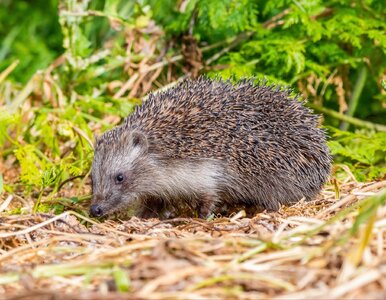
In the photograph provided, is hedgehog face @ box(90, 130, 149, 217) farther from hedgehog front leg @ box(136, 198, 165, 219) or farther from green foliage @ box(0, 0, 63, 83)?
green foliage @ box(0, 0, 63, 83)

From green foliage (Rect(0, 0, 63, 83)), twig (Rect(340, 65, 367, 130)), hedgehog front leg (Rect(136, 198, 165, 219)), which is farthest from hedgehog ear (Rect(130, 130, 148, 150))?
green foliage (Rect(0, 0, 63, 83))

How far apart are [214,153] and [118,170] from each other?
80cm

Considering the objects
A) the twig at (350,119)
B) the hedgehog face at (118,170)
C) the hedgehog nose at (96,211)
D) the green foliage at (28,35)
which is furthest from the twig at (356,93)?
the green foliage at (28,35)

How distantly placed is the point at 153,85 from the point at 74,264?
5361 millimetres

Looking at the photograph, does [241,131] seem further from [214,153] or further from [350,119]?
[350,119]

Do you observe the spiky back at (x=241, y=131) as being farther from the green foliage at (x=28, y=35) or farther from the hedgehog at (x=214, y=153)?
the green foliage at (x=28, y=35)

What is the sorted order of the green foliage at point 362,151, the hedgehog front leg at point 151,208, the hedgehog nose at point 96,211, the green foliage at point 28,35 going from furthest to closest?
1. the green foliage at point 28,35
2. the green foliage at point 362,151
3. the hedgehog front leg at point 151,208
4. the hedgehog nose at point 96,211

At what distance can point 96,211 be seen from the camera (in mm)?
5750

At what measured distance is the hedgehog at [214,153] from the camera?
A: 600 cm

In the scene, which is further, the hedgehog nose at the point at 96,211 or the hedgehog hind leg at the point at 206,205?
the hedgehog hind leg at the point at 206,205

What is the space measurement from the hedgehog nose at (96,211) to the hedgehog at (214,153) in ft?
0.30

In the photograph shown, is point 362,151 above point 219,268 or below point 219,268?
below

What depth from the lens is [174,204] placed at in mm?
6367

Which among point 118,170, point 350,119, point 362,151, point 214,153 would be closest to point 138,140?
point 118,170
